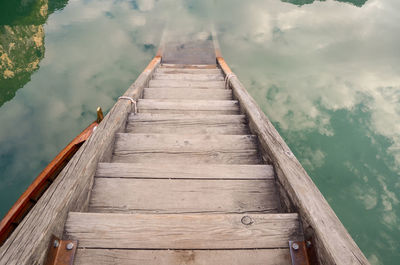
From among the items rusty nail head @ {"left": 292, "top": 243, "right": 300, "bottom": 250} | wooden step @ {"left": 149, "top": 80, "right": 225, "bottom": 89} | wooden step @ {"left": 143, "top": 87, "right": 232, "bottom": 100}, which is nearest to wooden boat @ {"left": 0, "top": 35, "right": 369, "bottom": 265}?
rusty nail head @ {"left": 292, "top": 243, "right": 300, "bottom": 250}

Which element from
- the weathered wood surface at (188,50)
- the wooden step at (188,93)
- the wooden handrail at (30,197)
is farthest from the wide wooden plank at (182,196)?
the weathered wood surface at (188,50)

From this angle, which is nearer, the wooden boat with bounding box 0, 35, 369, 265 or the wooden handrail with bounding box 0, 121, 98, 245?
the wooden boat with bounding box 0, 35, 369, 265

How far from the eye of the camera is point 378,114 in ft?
15.5

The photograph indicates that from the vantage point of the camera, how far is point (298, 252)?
3.11 ft

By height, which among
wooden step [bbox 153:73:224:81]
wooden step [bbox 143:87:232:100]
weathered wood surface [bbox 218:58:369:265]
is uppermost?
weathered wood surface [bbox 218:58:369:265]

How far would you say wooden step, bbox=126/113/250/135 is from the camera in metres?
2.00

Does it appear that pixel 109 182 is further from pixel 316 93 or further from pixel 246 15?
pixel 246 15

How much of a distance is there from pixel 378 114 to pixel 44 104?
7.34m

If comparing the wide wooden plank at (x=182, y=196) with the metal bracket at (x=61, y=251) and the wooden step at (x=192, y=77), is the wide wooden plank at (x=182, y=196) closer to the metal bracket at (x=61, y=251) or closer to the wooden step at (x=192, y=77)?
the metal bracket at (x=61, y=251)

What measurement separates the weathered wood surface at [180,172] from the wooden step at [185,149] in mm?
209

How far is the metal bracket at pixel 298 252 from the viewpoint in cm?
93

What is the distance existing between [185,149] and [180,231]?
0.76m

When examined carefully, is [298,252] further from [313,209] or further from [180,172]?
[180,172]

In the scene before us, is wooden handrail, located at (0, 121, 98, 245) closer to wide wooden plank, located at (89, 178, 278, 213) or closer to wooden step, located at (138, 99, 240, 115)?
wooden step, located at (138, 99, 240, 115)
